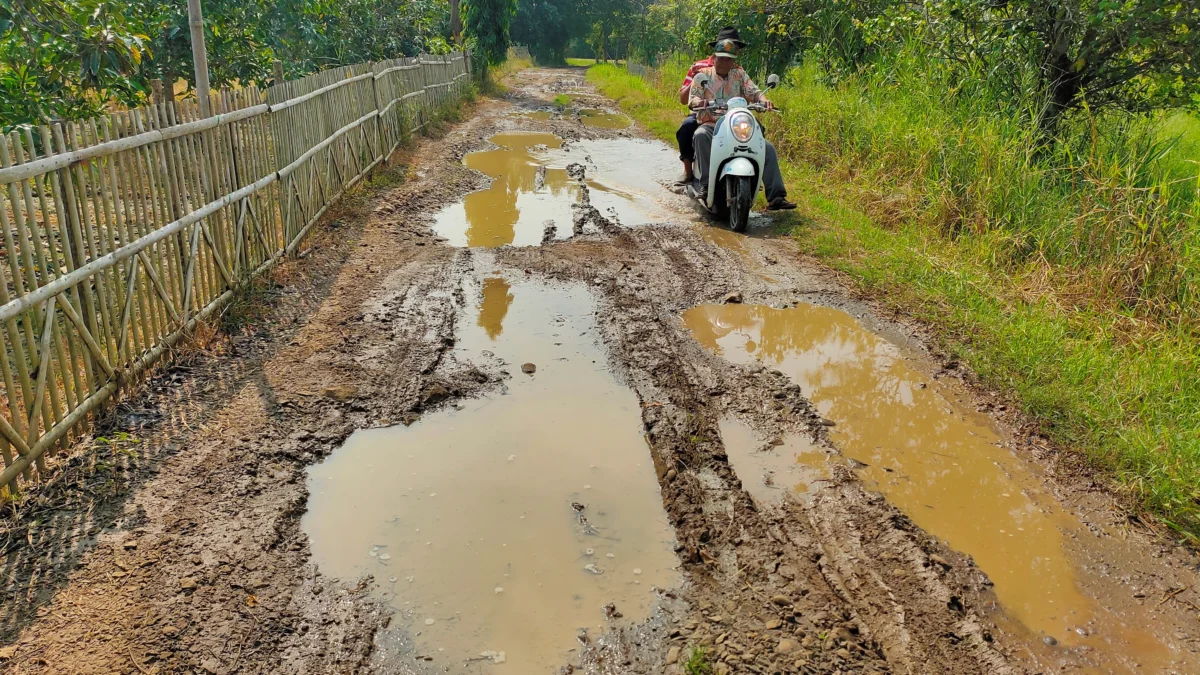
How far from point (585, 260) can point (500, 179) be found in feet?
13.7

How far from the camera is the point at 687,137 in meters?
8.52

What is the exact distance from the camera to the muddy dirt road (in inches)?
101

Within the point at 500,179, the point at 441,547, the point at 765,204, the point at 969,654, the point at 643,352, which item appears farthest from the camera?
the point at 500,179

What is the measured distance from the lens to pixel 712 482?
136 inches

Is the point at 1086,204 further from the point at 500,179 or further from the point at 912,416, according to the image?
the point at 500,179

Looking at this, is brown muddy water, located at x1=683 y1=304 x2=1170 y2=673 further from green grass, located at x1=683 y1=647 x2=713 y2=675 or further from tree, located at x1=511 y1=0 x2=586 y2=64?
tree, located at x1=511 y1=0 x2=586 y2=64

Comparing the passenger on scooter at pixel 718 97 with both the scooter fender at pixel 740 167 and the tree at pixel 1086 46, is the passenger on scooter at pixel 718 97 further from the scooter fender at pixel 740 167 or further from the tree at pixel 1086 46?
the tree at pixel 1086 46

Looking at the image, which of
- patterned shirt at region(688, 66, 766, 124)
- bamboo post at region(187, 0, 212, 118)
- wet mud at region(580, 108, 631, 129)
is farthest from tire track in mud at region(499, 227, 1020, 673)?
wet mud at region(580, 108, 631, 129)

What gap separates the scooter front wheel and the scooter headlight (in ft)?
1.18

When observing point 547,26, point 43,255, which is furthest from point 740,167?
point 547,26

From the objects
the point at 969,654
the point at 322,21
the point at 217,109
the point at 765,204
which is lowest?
the point at 969,654

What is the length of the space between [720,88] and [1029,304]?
389 centimetres

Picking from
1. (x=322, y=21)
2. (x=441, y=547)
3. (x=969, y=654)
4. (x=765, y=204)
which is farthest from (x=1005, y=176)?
(x=322, y=21)

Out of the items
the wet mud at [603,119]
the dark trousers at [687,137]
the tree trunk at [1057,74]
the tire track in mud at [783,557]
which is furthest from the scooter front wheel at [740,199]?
the wet mud at [603,119]
